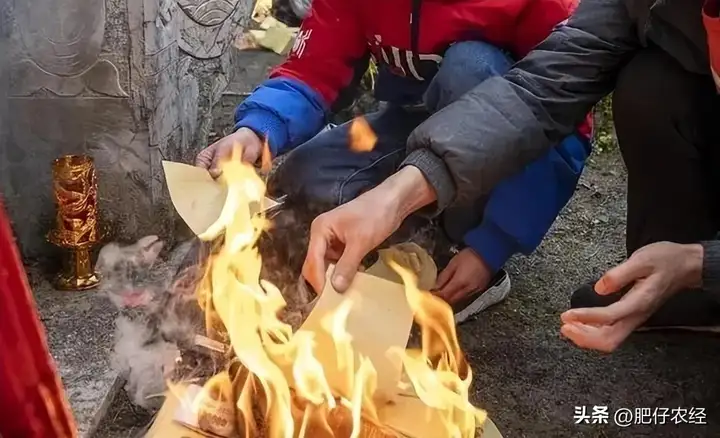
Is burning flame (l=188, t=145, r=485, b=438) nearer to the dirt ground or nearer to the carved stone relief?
the dirt ground

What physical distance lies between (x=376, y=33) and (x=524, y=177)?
36cm

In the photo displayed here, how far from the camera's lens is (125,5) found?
1.52 m

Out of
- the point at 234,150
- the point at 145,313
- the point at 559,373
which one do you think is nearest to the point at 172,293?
the point at 145,313

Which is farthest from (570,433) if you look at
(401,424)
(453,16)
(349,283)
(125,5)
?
(125,5)

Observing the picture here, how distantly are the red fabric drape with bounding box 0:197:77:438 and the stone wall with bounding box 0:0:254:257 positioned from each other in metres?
0.80

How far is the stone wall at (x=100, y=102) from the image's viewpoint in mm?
1529

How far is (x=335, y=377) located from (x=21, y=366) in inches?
14.6

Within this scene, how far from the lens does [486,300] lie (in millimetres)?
1555

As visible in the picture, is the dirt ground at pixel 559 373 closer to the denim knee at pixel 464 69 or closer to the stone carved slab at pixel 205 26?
the denim knee at pixel 464 69

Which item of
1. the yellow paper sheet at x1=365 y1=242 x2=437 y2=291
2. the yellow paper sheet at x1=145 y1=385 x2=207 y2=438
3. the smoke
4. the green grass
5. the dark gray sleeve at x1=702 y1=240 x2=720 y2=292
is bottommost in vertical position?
the green grass

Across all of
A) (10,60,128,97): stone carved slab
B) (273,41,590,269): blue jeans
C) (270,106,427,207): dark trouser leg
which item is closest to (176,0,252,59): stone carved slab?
(10,60,128,97): stone carved slab

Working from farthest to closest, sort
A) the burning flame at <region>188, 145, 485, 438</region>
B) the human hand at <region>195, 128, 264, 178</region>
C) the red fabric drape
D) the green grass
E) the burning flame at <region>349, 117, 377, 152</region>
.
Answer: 1. the green grass
2. the burning flame at <region>349, 117, 377, 152</region>
3. the human hand at <region>195, 128, 264, 178</region>
4. the burning flame at <region>188, 145, 485, 438</region>
5. the red fabric drape

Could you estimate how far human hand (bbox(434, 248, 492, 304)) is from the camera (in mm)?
1470

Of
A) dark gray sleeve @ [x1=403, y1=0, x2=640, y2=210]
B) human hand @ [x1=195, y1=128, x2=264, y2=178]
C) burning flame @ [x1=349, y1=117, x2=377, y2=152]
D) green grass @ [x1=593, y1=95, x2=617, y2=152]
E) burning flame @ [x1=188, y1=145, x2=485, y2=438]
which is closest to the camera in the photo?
burning flame @ [x1=188, y1=145, x2=485, y2=438]
